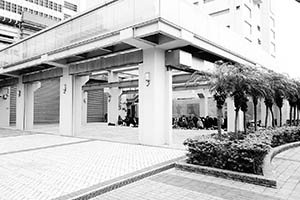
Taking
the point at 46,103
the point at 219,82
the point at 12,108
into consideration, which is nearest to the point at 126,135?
the point at 219,82

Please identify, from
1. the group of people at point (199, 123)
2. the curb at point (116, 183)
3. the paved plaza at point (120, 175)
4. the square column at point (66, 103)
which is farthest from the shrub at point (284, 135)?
the square column at point (66, 103)

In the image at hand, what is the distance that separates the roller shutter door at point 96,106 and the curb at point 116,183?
64.5 ft

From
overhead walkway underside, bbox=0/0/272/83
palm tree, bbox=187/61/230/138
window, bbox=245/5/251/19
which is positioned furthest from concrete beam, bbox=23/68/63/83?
window, bbox=245/5/251/19

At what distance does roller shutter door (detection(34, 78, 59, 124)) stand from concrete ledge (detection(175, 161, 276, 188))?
719 inches

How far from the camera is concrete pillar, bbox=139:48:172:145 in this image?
8109 millimetres

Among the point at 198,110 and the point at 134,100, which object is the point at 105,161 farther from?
the point at 134,100

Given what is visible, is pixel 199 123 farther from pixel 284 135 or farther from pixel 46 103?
pixel 46 103

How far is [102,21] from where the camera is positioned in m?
8.43

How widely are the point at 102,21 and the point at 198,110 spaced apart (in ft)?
47.8

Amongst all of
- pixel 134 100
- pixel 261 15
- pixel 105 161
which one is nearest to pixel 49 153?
pixel 105 161

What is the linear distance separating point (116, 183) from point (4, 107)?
1696 centimetres

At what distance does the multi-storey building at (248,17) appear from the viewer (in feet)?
74.0

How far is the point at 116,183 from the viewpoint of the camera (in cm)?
411

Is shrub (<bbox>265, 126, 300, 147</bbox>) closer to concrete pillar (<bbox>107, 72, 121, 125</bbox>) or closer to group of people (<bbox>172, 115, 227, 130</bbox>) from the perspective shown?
group of people (<bbox>172, 115, 227, 130</bbox>)
